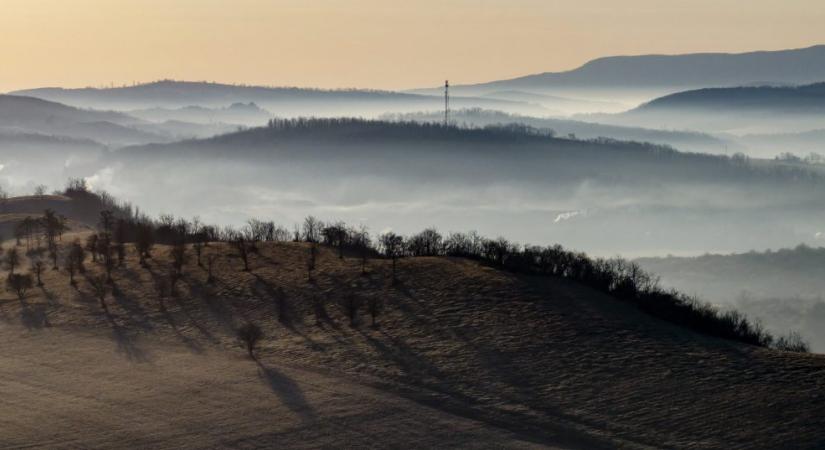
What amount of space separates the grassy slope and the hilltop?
113 mm

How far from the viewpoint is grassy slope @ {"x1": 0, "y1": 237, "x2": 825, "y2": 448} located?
38.2m

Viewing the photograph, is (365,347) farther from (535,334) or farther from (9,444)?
(9,444)

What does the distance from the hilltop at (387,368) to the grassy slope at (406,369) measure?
11 centimetres

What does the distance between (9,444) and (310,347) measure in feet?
51.9

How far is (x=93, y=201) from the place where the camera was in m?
127

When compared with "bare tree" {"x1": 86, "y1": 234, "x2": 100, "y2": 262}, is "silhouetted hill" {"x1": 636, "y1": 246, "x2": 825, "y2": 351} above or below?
below

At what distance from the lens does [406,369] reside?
4500 centimetres

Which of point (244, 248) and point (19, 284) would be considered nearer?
point (19, 284)

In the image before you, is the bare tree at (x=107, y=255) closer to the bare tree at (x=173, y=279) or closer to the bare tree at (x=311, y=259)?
the bare tree at (x=173, y=279)

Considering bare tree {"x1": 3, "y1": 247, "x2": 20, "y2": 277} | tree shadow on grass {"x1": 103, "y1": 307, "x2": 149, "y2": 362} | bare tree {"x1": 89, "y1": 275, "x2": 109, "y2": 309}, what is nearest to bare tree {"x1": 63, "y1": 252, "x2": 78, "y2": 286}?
bare tree {"x1": 89, "y1": 275, "x2": 109, "y2": 309}

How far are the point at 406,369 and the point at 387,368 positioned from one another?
901mm

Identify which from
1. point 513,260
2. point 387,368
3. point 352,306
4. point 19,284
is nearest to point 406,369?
point 387,368

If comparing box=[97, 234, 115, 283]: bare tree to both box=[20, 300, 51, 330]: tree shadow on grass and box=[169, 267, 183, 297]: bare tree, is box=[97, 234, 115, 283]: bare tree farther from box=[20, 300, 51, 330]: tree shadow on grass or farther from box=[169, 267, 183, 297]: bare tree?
box=[20, 300, 51, 330]: tree shadow on grass

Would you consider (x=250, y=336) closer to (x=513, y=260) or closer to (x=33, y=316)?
(x=33, y=316)
